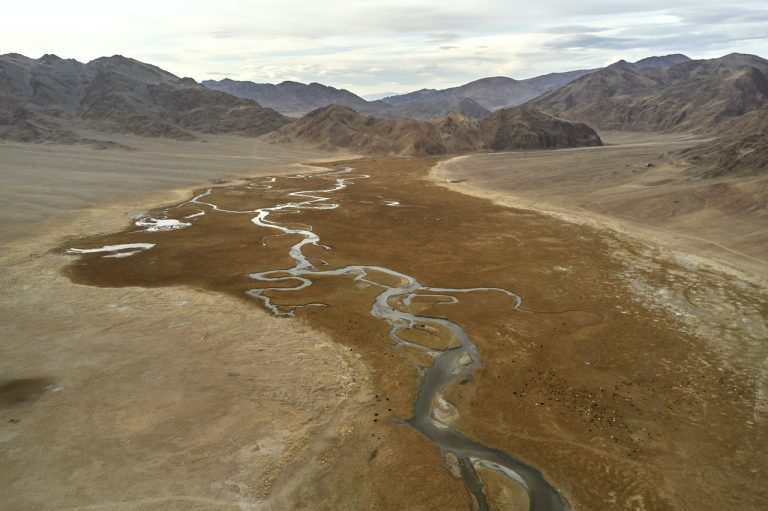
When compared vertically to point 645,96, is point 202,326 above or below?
below

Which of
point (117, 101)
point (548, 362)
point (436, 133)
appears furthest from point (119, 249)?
point (117, 101)

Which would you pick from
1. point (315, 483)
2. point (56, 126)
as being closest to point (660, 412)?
point (315, 483)

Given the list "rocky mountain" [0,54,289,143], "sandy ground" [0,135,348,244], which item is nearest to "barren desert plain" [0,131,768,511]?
"sandy ground" [0,135,348,244]

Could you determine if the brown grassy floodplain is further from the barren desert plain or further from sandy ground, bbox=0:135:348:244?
sandy ground, bbox=0:135:348:244

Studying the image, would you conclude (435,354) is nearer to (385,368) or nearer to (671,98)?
(385,368)

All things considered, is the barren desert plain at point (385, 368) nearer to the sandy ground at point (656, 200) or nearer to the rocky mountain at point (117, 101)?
the sandy ground at point (656, 200)

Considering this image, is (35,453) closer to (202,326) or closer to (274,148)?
(202,326)
